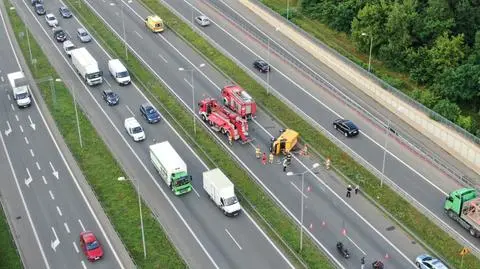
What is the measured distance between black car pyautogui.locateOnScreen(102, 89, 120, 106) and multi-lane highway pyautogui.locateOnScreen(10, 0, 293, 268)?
71cm

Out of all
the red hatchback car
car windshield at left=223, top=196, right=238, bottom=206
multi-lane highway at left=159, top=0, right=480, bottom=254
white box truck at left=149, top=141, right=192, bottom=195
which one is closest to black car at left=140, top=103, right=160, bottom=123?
white box truck at left=149, top=141, right=192, bottom=195

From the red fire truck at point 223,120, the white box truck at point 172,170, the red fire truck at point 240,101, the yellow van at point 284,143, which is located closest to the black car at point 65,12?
the red fire truck at point 240,101

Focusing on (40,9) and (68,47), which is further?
(40,9)

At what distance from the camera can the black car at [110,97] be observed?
293 ft

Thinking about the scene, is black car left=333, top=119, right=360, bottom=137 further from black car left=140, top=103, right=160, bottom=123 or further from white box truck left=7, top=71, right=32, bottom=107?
white box truck left=7, top=71, right=32, bottom=107

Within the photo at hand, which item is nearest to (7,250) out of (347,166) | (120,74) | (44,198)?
(44,198)

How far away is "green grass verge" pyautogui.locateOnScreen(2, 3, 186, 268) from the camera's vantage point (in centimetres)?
6191

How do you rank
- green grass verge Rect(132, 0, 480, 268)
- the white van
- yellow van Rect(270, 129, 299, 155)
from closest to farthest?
green grass verge Rect(132, 0, 480, 268) < yellow van Rect(270, 129, 299, 155) < the white van

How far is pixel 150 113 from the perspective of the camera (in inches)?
3354

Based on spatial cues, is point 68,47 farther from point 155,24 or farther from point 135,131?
point 135,131

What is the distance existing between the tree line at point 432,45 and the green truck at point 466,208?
52.3ft

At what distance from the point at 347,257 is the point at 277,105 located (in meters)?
31.7

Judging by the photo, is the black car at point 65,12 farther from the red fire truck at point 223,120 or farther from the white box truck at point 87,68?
the red fire truck at point 223,120

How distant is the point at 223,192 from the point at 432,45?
149 ft
